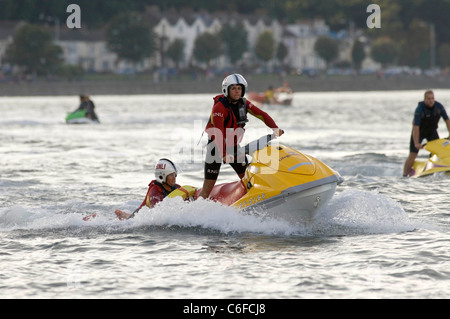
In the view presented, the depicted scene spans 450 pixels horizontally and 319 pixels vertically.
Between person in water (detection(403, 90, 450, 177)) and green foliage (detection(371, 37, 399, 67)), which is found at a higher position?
green foliage (detection(371, 37, 399, 67))

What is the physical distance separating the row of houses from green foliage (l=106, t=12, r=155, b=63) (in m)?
2.04

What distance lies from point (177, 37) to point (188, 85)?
34.3 metres

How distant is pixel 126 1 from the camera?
136 m

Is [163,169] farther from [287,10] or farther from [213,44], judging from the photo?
[287,10]

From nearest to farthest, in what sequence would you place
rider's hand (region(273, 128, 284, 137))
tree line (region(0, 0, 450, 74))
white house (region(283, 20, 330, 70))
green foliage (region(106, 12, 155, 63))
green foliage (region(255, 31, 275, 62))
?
rider's hand (region(273, 128, 284, 137))
tree line (region(0, 0, 450, 74))
green foliage (region(106, 12, 155, 63))
green foliage (region(255, 31, 275, 62))
white house (region(283, 20, 330, 70))

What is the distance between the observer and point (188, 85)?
85.8 metres

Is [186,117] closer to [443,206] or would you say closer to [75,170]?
[75,170]

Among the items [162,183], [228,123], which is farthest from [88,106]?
[228,123]

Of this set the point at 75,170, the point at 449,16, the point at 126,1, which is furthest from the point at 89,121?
the point at 449,16

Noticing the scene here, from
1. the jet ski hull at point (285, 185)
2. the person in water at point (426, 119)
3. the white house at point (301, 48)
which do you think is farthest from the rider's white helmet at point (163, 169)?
the white house at point (301, 48)

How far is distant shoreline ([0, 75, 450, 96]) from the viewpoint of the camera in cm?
7869

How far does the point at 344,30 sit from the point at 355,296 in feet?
480

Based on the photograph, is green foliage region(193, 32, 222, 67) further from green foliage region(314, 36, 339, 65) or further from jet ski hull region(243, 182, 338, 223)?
jet ski hull region(243, 182, 338, 223)

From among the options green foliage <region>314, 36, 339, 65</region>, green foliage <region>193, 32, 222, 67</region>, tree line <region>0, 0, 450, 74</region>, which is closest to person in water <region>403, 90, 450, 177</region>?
tree line <region>0, 0, 450, 74</region>
